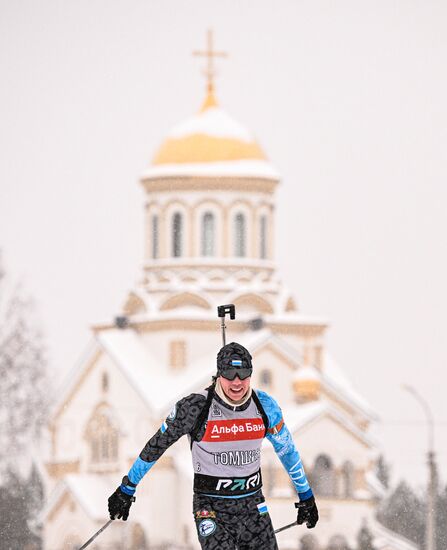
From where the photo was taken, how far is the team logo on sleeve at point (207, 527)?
12.0 metres

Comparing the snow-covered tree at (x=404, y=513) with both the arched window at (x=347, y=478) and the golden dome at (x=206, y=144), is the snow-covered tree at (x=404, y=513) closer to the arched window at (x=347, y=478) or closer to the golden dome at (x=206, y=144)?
the arched window at (x=347, y=478)

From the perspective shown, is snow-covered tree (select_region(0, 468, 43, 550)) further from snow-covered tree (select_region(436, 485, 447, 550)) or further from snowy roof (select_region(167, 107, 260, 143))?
snowy roof (select_region(167, 107, 260, 143))

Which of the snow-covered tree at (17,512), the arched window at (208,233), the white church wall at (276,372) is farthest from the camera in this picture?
the arched window at (208,233)

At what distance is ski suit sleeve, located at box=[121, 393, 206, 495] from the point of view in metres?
12.0

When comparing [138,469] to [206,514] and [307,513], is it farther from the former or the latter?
[307,513]

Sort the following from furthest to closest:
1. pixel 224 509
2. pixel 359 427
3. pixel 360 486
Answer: pixel 359 427 → pixel 360 486 → pixel 224 509

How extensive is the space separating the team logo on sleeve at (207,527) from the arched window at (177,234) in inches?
2225

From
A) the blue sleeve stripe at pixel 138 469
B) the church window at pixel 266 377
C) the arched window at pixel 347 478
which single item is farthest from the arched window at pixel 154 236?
the blue sleeve stripe at pixel 138 469

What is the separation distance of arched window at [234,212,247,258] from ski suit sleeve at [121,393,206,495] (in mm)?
56621

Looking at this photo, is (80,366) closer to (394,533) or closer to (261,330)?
(261,330)

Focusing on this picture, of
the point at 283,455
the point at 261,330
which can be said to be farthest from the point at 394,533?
the point at 283,455

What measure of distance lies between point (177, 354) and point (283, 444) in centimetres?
5743

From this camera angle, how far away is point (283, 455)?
12.4 metres

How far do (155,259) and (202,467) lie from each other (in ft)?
189
